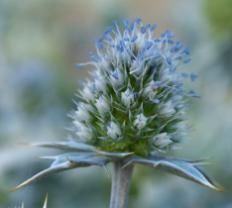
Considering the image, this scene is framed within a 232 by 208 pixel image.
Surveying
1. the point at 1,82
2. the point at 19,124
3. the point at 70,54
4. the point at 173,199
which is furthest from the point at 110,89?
the point at 70,54

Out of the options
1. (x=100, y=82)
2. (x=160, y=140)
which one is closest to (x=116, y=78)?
(x=100, y=82)

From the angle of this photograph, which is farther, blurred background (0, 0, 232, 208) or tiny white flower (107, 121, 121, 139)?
blurred background (0, 0, 232, 208)

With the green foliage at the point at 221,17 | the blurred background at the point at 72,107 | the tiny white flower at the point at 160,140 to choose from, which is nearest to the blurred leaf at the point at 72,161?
the tiny white flower at the point at 160,140

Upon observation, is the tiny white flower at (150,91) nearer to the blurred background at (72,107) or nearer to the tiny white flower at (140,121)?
the tiny white flower at (140,121)

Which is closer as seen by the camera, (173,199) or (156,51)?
(156,51)

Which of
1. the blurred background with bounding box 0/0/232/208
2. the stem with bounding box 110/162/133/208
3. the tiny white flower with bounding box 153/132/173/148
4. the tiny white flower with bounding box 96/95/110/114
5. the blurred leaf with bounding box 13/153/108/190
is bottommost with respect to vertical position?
the stem with bounding box 110/162/133/208

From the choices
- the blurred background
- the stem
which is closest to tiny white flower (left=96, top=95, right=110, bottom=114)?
the stem

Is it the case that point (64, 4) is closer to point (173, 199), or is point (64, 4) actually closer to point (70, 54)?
point (70, 54)

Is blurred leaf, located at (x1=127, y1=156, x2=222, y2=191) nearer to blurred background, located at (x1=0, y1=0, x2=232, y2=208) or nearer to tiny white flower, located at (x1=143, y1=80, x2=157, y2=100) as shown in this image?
tiny white flower, located at (x1=143, y1=80, x2=157, y2=100)
